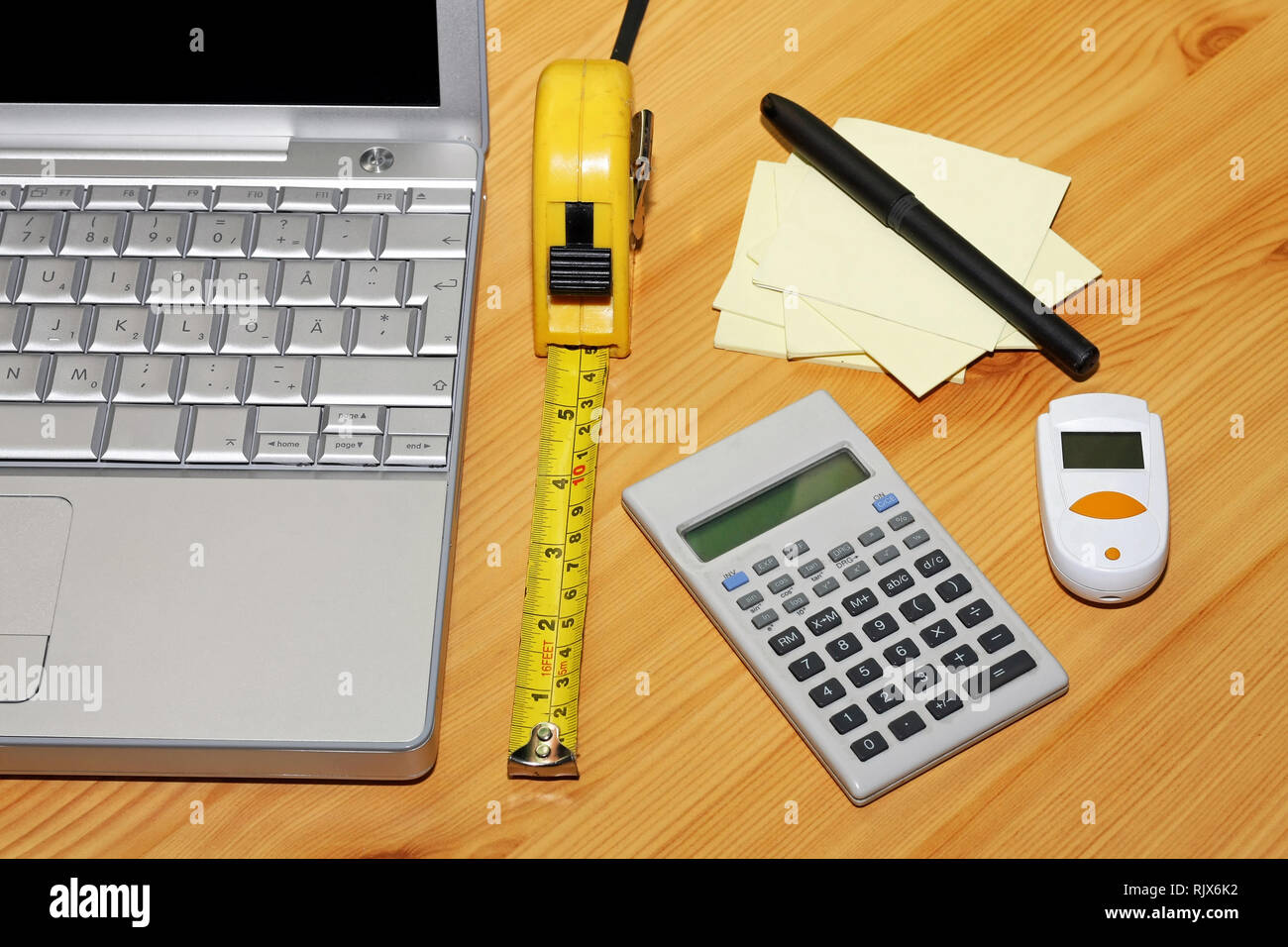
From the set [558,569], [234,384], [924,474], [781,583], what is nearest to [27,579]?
[234,384]

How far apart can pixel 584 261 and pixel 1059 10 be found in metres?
0.44

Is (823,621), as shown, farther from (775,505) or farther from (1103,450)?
(1103,450)

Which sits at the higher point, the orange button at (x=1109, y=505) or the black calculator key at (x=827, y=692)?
the orange button at (x=1109, y=505)

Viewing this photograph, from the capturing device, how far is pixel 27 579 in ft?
2.16

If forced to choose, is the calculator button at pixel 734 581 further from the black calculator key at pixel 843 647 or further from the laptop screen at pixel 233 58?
the laptop screen at pixel 233 58

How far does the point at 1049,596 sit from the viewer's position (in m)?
0.69

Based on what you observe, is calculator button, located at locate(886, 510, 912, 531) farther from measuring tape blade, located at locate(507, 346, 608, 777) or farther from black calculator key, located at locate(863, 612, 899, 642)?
measuring tape blade, located at locate(507, 346, 608, 777)

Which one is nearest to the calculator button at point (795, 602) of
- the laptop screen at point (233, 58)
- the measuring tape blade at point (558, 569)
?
the measuring tape blade at point (558, 569)

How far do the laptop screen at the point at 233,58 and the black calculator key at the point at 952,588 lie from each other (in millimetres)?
420

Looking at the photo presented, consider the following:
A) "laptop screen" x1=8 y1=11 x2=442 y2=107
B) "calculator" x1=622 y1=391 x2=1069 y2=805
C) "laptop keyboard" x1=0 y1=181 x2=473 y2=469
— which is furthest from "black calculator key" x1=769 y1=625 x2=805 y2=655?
"laptop screen" x1=8 y1=11 x2=442 y2=107

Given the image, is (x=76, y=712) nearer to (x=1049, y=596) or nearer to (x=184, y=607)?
(x=184, y=607)

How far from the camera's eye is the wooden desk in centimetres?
64

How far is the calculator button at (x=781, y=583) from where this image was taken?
0.66 m
